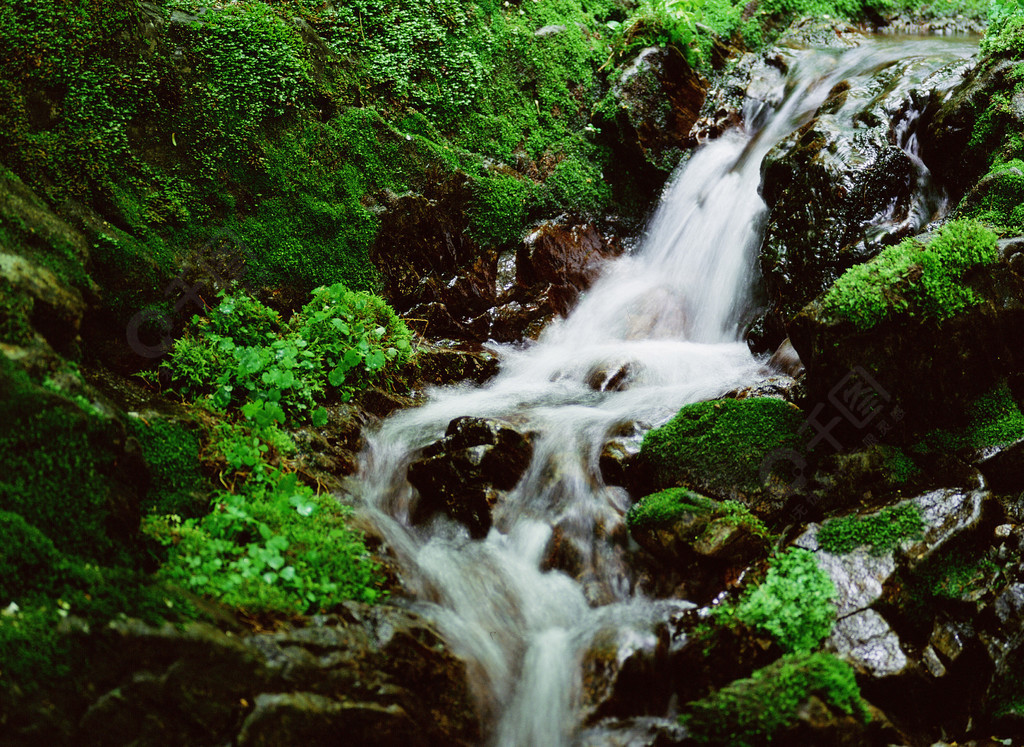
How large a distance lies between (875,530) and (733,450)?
1.10m

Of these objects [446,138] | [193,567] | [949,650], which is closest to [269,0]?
[446,138]

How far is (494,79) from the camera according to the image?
29.9ft

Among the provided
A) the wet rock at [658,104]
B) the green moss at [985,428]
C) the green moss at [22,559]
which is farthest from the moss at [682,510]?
the wet rock at [658,104]

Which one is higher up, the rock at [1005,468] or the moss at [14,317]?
the moss at [14,317]

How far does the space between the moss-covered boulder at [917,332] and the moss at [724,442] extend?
17.1 inches

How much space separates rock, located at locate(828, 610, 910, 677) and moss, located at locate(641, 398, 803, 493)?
44.5 inches

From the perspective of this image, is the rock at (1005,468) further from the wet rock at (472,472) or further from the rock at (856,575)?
the wet rock at (472,472)

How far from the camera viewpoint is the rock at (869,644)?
3881mm

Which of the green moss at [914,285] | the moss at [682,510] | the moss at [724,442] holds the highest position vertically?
the green moss at [914,285]

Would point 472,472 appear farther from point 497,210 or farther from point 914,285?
point 497,210

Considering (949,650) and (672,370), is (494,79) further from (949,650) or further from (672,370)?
(949,650)

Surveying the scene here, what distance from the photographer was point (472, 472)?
202 inches

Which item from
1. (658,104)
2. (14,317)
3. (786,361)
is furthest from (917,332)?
(658,104)

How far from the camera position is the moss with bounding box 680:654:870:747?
3346 mm
